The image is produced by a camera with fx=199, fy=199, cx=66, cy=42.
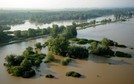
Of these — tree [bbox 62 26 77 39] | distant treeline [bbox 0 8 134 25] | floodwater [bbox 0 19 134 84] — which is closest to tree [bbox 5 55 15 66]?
floodwater [bbox 0 19 134 84]

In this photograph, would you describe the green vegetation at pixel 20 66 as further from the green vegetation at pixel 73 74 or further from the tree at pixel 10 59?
the green vegetation at pixel 73 74

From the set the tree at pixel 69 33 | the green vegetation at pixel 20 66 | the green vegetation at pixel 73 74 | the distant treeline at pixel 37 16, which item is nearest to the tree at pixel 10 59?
the green vegetation at pixel 20 66

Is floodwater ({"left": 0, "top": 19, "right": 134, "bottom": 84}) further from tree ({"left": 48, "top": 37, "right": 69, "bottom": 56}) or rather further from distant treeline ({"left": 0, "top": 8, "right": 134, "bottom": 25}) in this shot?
distant treeline ({"left": 0, "top": 8, "right": 134, "bottom": 25})

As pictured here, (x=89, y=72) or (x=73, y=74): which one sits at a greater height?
(x=73, y=74)

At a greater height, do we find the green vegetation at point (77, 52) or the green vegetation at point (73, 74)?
the green vegetation at point (77, 52)

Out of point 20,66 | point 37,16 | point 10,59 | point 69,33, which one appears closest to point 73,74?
point 20,66

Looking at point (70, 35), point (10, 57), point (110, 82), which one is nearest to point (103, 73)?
point (110, 82)

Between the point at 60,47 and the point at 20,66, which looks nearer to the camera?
the point at 20,66

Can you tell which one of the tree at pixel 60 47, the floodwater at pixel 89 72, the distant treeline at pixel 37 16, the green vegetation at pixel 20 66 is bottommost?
the floodwater at pixel 89 72

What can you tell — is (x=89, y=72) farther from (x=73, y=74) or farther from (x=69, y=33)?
(x=69, y=33)

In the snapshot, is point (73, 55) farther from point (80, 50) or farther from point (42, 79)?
point (42, 79)

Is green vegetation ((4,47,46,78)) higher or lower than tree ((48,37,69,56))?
lower
